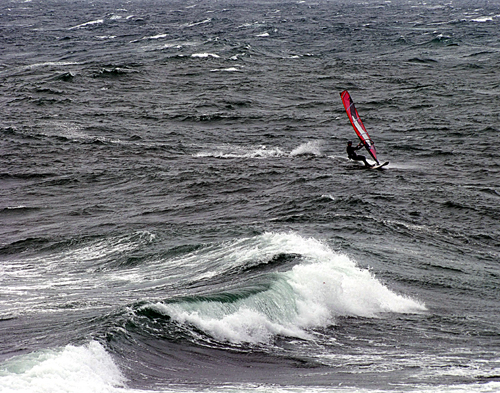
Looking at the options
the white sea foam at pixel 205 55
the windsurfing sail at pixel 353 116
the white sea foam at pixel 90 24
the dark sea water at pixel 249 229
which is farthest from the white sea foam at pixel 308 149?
the white sea foam at pixel 90 24

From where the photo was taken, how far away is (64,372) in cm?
1105

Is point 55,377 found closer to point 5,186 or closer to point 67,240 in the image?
point 67,240

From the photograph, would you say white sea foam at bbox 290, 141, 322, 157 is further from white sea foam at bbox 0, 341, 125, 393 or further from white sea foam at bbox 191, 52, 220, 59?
white sea foam at bbox 191, 52, 220, 59

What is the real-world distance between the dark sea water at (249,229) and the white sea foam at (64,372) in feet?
0.14

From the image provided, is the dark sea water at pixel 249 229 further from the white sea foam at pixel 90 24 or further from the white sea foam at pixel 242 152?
the white sea foam at pixel 90 24

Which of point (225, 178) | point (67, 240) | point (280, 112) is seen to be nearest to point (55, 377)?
point (67, 240)

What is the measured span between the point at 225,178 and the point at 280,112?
13438 mm

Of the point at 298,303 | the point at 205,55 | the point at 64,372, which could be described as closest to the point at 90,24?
the point at 205,55

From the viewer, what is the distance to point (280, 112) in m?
39.8

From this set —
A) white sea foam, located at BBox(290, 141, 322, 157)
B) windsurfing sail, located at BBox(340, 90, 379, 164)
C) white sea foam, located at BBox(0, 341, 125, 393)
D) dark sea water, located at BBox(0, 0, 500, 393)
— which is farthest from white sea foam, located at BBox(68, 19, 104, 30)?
white sea foam, located at BBox(0, 341, 125, 393)

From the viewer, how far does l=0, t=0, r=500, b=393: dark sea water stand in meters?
12.6

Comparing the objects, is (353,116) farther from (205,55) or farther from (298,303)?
(205,55)

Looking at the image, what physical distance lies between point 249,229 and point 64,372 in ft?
33.3

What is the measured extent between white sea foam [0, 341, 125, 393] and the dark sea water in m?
0.04
